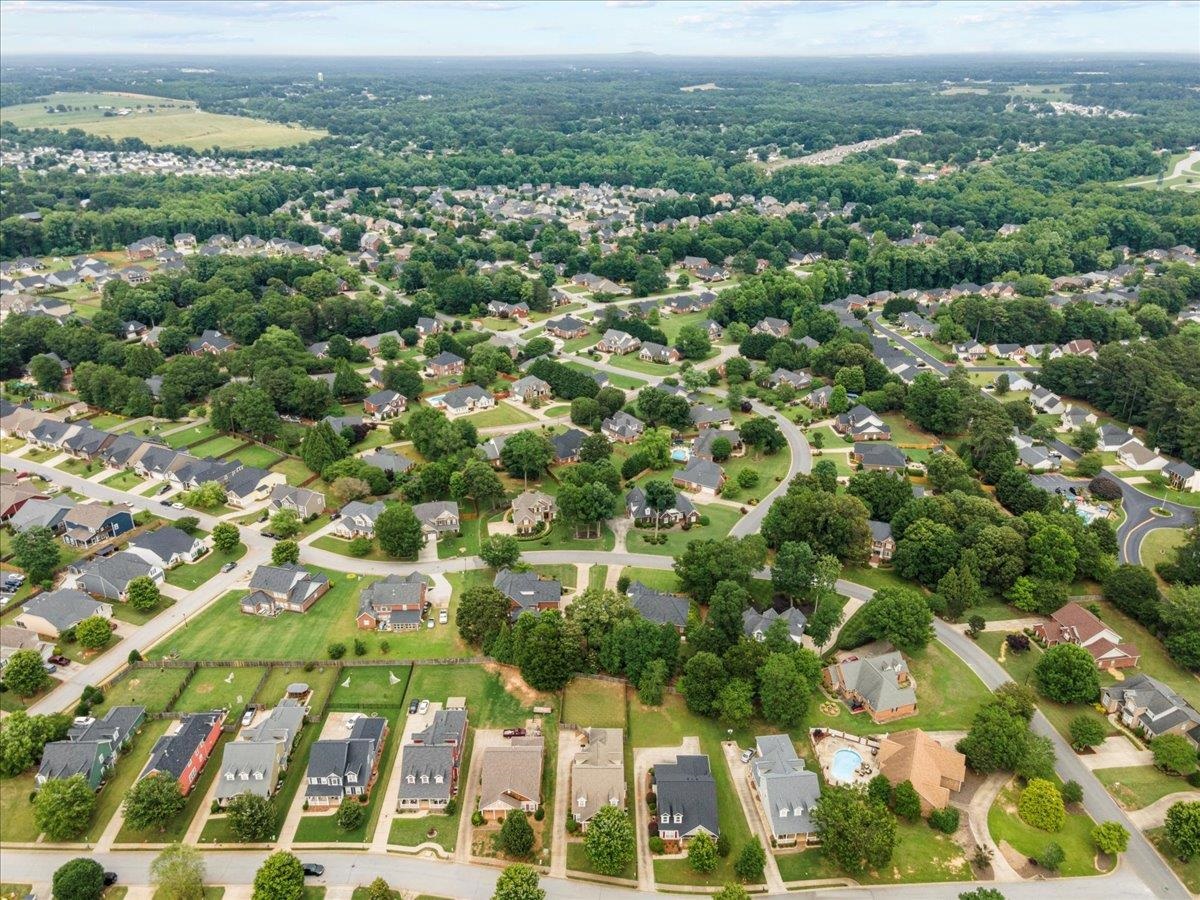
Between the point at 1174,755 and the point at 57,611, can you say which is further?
the point at 57,611

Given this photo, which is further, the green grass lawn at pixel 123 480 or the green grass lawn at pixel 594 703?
the green grass lawn at pixel 123 480

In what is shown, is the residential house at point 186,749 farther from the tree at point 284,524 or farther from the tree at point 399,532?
the tree at point 284,524

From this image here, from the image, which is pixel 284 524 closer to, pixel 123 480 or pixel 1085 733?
pixel 123 480

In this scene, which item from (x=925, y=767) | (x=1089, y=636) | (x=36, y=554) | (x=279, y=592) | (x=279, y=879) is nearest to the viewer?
(x=279, y=879)

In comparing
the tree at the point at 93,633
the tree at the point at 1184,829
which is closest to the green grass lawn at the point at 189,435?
the tree at the point at 93,633

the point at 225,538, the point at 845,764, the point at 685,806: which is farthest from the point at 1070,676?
the point at 225,538

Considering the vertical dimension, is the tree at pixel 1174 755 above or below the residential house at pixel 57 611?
below

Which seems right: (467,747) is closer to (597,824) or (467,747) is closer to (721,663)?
(597,824)

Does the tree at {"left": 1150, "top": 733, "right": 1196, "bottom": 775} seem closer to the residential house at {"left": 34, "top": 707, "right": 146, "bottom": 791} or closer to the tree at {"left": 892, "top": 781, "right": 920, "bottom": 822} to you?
the tree at {"left": 892, "top": 781, "right": 920, "bottom": 822}
